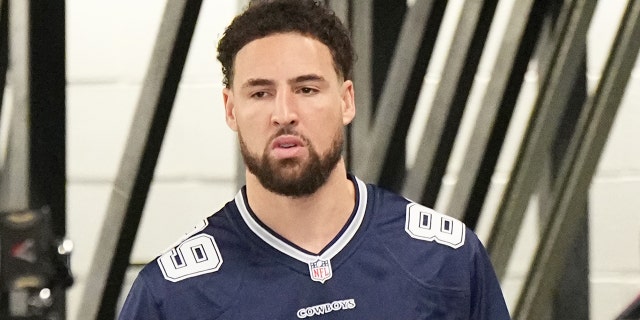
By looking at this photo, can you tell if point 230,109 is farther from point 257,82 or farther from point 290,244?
point 290,244

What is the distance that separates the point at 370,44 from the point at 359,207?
4.74ft

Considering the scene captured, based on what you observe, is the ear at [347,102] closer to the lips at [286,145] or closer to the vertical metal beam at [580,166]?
the lips at [286,145]

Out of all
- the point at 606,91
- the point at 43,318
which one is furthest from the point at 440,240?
the point at 606,91

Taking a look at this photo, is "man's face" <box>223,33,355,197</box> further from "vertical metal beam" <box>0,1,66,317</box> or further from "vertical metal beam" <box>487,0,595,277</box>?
"vertical metal beam" <box>487,0,595,277</box>

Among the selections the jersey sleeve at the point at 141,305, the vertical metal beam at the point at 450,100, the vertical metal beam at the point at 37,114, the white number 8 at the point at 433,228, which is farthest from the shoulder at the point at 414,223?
the vertical metal beam at the point at 450,100

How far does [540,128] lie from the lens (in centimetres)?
290

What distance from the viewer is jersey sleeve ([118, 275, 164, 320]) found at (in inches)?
55.1

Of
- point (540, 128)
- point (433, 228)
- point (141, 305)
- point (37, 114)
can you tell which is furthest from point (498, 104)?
point (141, 305)

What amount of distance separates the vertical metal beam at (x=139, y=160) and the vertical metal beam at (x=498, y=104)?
832mm

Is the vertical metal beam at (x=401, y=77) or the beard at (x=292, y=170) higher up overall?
the beard at (x=292, y=170)

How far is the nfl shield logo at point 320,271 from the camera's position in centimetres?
142

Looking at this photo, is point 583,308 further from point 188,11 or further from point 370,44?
point 188,11

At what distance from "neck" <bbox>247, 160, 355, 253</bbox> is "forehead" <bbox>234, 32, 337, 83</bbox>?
0.14m

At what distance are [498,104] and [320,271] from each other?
1.64 metres
